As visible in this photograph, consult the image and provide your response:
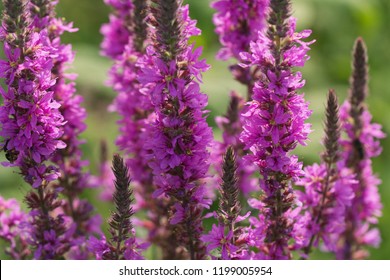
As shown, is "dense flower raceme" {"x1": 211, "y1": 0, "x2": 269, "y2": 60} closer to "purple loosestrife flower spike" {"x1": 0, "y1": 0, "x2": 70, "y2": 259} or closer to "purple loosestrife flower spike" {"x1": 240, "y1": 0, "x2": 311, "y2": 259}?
"purple loosestrife flower spike" {"x1": 240, "y1": 0, "x2": 311, "y2": 259}

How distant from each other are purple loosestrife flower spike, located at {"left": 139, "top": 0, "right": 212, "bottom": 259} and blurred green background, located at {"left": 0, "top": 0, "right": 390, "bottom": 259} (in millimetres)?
3393

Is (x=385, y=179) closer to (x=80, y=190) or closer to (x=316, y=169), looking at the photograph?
(x=316, y=169)

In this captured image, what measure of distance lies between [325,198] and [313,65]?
5.03 meters

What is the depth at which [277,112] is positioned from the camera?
4254mm

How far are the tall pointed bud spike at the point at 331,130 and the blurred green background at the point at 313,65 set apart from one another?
2888 mm

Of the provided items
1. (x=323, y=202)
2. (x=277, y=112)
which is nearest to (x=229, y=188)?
(x=277, y=112)

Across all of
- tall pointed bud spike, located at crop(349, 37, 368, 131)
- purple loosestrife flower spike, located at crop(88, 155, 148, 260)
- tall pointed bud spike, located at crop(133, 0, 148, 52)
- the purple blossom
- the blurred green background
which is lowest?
purple loosestrife flower spike, located at crop(88, 155, 148, 260)

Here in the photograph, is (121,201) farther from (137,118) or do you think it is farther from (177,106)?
(137,118)

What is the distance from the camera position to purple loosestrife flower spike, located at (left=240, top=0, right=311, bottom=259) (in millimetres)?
4305

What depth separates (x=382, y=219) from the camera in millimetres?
8219

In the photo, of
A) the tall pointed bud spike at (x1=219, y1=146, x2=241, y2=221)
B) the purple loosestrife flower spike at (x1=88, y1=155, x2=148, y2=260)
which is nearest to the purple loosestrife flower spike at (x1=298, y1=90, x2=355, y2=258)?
the tall pointed bud spike at (x1=219, y1=146, x2=241, y2=221)

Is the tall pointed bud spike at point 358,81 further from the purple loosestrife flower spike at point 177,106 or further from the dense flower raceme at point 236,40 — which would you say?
the purple loosestrife flower spike at point 177,106

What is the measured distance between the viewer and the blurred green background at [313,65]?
8.25m
